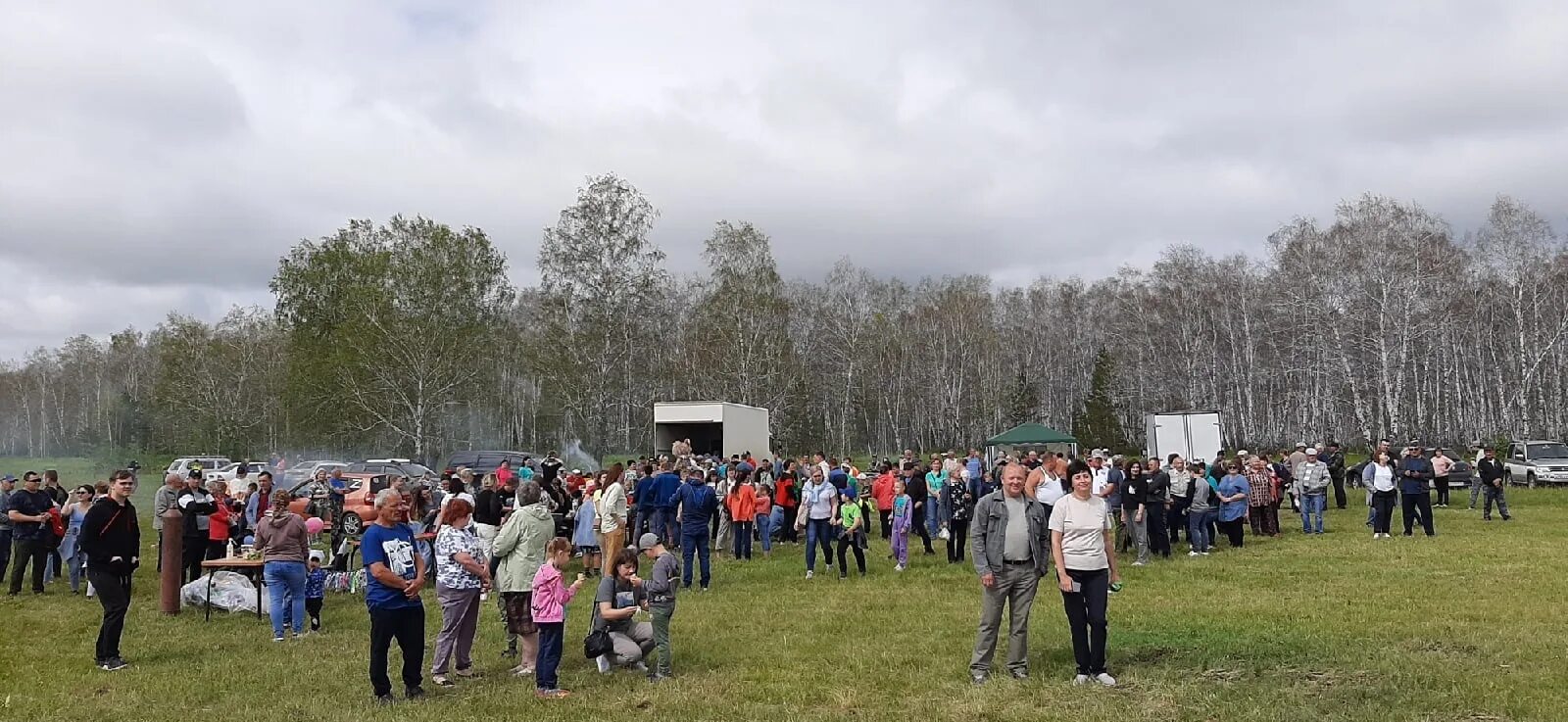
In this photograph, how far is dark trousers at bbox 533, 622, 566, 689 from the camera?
7.43 meters

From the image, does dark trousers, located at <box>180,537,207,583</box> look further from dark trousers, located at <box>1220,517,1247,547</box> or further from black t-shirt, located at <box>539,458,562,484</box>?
dark trousers, located at <box>1220,517,1247,547</box>

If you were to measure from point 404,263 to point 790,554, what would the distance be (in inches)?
1147

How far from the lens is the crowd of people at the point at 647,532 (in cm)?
726

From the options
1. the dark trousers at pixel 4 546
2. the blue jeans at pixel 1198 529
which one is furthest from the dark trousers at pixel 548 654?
the blue jeans at pixel 1198 529

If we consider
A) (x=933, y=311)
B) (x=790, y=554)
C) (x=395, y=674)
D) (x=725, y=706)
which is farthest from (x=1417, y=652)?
(x=933, y=311)

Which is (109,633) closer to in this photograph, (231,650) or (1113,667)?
(231,650)

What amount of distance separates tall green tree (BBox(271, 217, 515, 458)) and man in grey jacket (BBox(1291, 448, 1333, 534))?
102 ft

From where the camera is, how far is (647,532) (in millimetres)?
13828

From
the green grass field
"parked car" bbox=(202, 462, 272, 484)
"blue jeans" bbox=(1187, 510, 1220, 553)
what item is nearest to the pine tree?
"blue jeans" bbox=(1187, 510, 1220, 553)

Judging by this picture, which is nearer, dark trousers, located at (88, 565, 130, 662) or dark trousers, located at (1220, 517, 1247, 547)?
dark trousers, located at (88, 565, 130, 662)

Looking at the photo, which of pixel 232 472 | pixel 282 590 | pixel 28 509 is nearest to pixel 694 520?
pixel 282 590

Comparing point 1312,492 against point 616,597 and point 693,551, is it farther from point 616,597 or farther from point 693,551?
point 616,597

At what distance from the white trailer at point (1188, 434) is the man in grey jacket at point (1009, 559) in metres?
19.9

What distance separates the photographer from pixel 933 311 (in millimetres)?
56219
